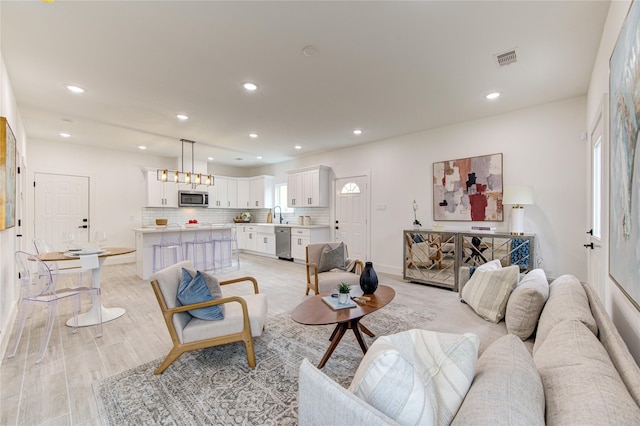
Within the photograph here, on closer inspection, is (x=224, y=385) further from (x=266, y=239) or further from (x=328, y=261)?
(x=266, y=239)

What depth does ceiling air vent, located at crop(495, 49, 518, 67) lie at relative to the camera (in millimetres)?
2623

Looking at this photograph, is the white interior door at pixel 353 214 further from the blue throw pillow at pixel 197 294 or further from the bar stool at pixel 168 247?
the blue throw pillow at pixel 197 294

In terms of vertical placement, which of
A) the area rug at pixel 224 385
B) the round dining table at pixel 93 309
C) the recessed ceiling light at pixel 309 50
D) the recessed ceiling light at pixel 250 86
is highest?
the recessed ceiling light at pixel 309 50

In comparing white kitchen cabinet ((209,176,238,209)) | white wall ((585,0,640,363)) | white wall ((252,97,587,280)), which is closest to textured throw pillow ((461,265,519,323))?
white wall ((585,0,640,363))

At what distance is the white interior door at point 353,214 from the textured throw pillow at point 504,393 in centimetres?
493

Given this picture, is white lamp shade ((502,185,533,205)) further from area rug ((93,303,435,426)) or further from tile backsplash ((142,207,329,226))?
tile backsplash ((142,207,329,226))

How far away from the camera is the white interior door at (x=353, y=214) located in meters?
6.01

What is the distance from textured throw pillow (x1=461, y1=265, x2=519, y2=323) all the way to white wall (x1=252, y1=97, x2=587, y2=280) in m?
2.33

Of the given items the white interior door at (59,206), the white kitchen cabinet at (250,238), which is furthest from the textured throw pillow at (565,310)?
the white interior door at (59,206)

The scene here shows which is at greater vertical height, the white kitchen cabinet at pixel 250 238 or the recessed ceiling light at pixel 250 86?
the recessed ceiling light at pixel 250 86

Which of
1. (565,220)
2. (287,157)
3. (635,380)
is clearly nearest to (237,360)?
(635,380)

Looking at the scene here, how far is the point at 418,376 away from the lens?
0.82 meters

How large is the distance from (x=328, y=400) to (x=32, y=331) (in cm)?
384

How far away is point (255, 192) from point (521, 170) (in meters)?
6.63
